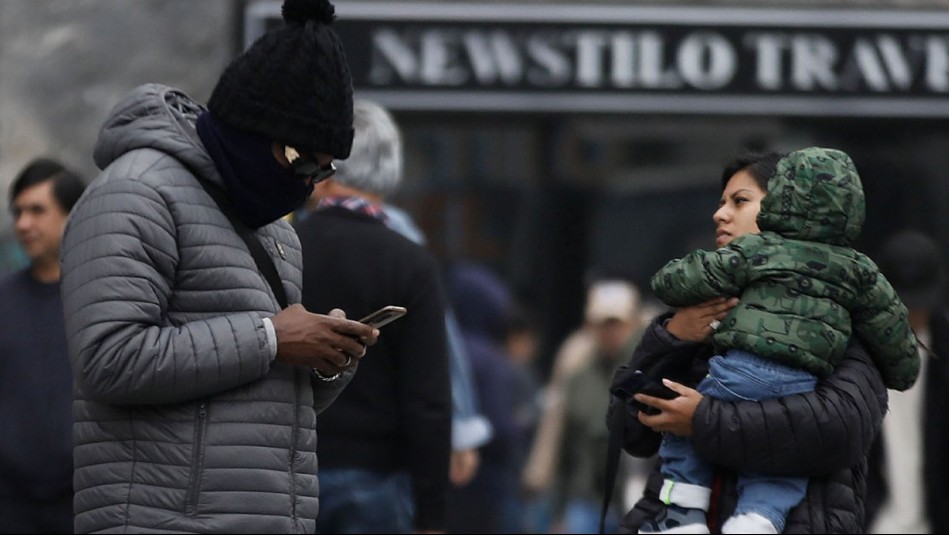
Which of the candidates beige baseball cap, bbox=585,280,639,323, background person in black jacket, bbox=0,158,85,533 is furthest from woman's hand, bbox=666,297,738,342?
beige baseball cap, bbox=585,280,639,323

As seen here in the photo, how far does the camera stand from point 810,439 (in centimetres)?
354

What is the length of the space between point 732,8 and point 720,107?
0.51 meters

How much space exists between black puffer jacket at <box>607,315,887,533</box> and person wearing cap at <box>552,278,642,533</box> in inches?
186

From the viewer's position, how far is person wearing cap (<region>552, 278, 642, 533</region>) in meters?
8.55

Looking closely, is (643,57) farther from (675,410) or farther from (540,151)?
(675,410)

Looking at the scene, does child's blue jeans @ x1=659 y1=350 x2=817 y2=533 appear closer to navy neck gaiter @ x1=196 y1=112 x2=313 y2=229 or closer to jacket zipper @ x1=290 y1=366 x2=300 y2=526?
jacket zipper @ x1=290 y1=366 x2=300 y2=526

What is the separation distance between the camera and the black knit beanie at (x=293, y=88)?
141 inches

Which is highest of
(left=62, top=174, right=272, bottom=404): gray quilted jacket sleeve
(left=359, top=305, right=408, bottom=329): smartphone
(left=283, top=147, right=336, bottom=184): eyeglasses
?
(left=283, top=147, right=336, bottom=184): eyeglasses

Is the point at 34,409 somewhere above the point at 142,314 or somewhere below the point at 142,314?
below

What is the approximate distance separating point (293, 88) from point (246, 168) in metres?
0.19

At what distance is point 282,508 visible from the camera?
11.8 feet

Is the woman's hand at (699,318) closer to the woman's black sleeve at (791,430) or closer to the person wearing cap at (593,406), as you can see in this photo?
the woman's black sleeve at (791,430)

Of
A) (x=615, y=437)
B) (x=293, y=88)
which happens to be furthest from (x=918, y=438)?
(x=293, y=88)

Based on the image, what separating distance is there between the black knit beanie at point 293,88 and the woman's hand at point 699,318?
0.80 m
